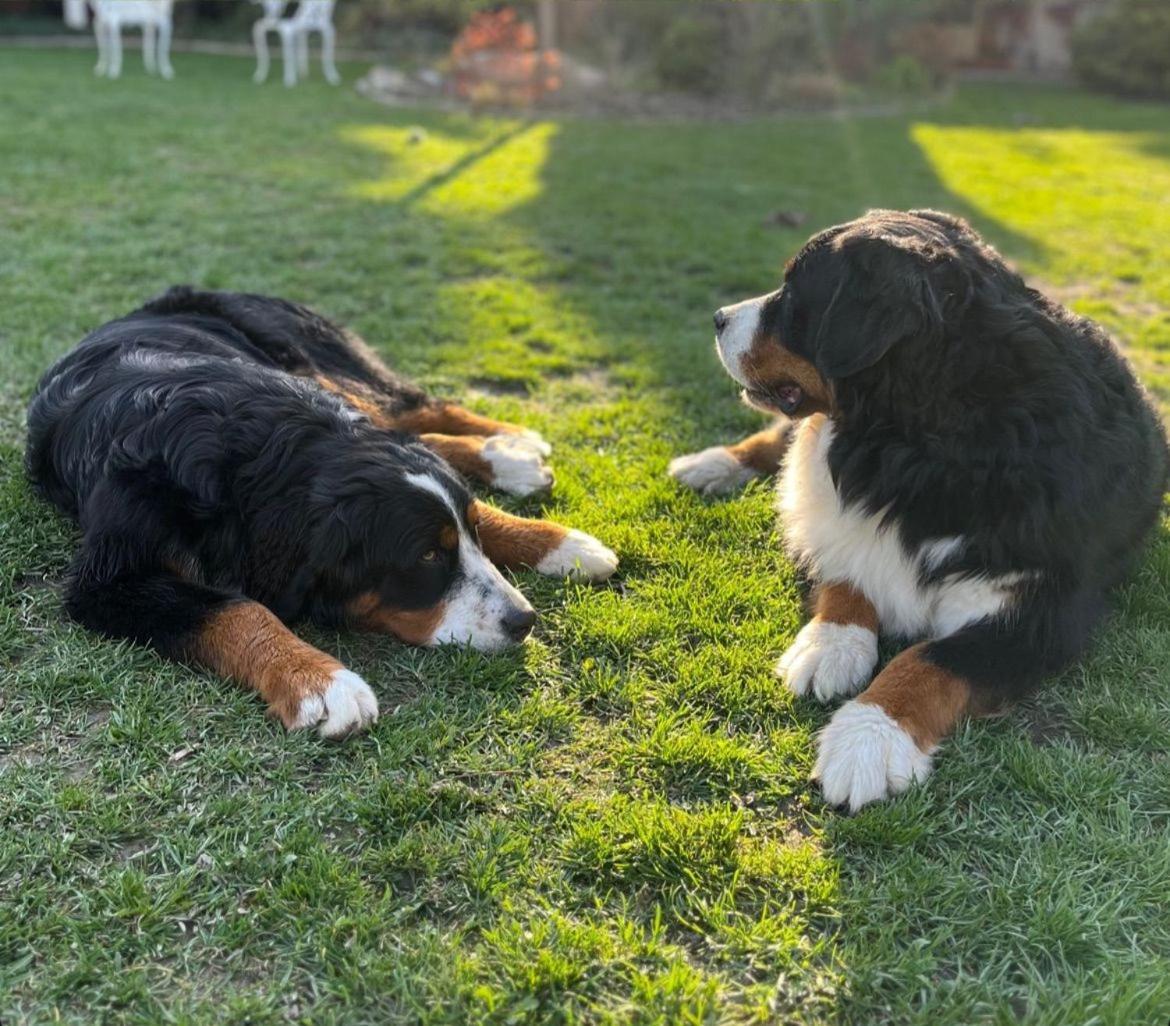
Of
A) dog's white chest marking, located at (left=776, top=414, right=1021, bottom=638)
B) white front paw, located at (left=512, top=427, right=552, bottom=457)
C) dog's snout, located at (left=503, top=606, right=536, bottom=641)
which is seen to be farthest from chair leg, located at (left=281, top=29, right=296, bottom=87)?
dog's snout, located at (left=503, top=606, right=536, bottom=641)

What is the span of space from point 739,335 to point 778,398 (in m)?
0.24

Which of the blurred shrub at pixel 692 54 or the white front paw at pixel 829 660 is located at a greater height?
the blurred shrub at pixel 692 54

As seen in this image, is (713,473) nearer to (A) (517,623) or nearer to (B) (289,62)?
(A) (517,623)

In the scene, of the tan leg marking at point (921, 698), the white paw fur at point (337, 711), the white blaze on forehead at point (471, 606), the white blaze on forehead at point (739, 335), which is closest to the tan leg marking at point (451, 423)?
the white blaze on forehead at point (739, 335)

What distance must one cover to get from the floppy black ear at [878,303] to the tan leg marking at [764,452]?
4.34ft

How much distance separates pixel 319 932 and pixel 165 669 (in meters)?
1.09

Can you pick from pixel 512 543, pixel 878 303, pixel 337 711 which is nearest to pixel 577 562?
pixel 512 543

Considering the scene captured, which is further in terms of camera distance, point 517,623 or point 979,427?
point 517,623

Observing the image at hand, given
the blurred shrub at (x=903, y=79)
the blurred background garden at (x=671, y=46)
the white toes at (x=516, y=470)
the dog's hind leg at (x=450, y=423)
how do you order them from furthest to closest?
the blurred shrub at (x=903, y=79), the blurred background garden at (x=671, y=46), the dog's hind leg at (x=450, y=423), the white toes at (x=516, y=470)

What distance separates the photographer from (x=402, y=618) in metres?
2.95

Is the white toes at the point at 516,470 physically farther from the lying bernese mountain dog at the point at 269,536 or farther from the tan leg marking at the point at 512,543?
the lying bernese mountain dog at the point at 269,536

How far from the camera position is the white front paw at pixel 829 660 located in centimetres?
280

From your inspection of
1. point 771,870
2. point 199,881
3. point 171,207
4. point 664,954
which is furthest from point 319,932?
point 171,207

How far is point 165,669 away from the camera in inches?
110
